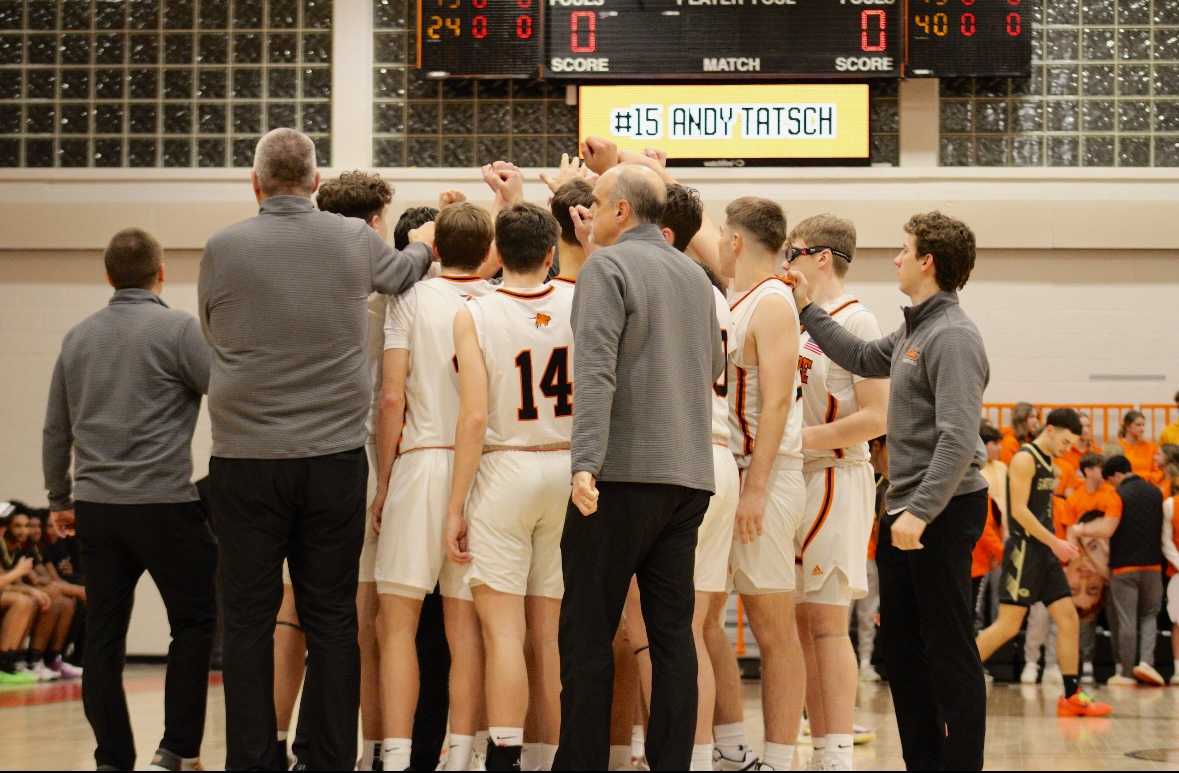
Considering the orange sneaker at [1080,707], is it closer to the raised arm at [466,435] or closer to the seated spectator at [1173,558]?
the seated spectator at [1173,558]

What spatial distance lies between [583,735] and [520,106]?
7.24 meters

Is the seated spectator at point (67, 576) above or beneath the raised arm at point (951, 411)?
beneath

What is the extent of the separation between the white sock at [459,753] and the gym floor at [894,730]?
163 cm

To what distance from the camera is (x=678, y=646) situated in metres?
3.54

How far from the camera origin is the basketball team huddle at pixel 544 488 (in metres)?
3.94

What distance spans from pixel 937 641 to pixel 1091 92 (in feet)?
23.7

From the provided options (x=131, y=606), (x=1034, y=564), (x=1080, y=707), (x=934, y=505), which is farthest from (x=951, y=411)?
(x=1080, y=707)

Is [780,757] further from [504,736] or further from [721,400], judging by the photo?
[721,400]

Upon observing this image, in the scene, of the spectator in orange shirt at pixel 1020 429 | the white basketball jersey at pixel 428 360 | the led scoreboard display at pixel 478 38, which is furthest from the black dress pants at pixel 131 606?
the spectator in orange shirt at pixel 1020 429

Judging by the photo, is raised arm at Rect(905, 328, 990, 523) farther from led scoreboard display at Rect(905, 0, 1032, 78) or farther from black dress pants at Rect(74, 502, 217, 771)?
led scoreboard display at Rect(905, 0, 1032, 78)

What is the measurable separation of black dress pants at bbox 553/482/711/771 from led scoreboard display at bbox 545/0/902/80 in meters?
6.49

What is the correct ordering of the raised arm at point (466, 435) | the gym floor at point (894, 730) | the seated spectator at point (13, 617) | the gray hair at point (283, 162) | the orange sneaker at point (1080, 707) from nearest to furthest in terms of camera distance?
1. the gray hair at point (283, 162)
2. the raised arm at point (466, 435)
3. the gym floor at point (894, 730)
4. the orange sneaker at point (1080, 707)
5. the seated spectator at point (13, 617)

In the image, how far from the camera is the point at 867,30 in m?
9.29

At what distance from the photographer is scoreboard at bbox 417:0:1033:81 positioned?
30.5 ft
